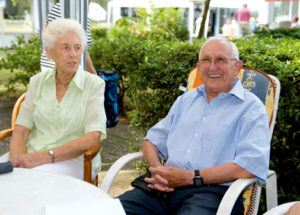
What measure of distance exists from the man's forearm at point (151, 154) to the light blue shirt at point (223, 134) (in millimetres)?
64

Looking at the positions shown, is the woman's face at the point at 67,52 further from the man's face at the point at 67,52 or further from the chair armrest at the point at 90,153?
the chair armrest at the point at 90,153

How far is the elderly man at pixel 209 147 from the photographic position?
2350 millimetres

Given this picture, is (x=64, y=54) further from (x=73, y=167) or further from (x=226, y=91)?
(x=226, y=91)

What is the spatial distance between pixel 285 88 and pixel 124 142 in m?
2.94

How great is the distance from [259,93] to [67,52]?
3.71 feet

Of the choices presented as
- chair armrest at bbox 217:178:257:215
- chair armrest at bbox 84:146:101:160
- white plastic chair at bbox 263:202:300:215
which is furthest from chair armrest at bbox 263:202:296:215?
chair armrest at bbox 84:146:101:160

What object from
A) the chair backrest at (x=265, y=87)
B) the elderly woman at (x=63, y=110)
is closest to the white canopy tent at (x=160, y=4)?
the chair backrest at (x=265, y=87)

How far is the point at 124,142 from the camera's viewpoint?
19.0ft

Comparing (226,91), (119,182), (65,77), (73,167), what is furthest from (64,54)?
(119,182)

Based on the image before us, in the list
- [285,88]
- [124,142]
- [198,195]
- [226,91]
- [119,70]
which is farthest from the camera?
[119,70]

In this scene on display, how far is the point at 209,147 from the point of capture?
2469 millimetres

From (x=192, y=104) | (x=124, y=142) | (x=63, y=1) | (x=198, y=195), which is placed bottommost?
(x=124, y=142)

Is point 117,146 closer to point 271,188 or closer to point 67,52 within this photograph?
point 67,52

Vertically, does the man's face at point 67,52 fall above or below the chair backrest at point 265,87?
above
